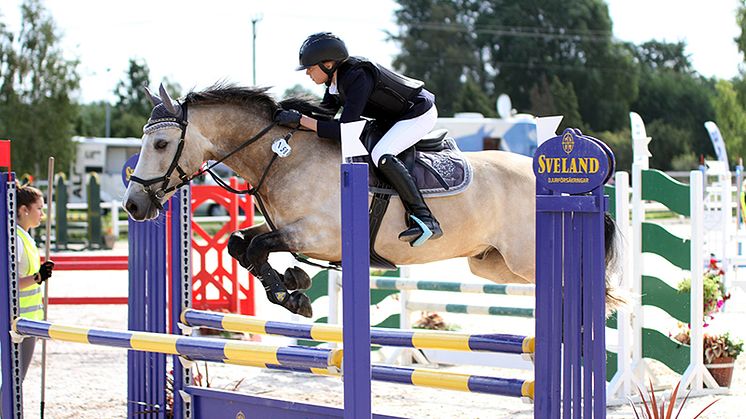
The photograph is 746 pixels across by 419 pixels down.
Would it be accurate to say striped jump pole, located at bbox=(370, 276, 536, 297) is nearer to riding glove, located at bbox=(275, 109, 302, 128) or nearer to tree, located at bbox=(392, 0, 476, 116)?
riding glove, located at bbox=(275, 109, 302, 128)

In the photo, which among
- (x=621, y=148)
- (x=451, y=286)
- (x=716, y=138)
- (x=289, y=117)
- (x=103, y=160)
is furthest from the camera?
(x=621, y=148)

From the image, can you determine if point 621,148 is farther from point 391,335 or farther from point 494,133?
point 391,335

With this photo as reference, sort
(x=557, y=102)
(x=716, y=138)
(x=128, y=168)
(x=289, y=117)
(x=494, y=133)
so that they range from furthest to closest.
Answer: (x=557, y=102), (x=494, y=133), (x=716, y=138), (x=128, y=168), (x=289, y=117)

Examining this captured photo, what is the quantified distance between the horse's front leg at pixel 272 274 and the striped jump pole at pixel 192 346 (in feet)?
1.06

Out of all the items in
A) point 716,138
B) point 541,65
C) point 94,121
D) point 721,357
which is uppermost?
point 541,65

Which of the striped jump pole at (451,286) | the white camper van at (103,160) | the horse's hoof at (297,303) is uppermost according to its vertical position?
the white camper van at (103,160)

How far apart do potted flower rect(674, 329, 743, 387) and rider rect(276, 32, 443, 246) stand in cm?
242

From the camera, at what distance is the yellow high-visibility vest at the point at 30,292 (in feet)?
14.7

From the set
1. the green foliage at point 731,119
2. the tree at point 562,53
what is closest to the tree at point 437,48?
the tree at point 562,53

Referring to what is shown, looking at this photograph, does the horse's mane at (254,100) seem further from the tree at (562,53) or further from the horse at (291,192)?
the tree at (562,53)

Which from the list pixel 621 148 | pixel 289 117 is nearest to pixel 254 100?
pixel 289 117

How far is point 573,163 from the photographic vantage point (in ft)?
8.88

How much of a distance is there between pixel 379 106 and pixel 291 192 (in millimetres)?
531

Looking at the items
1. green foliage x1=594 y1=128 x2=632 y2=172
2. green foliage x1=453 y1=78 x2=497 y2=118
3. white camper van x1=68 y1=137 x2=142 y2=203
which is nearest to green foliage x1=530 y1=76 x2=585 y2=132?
green foliage x1=594 y1=128 x2=632 y2=172
